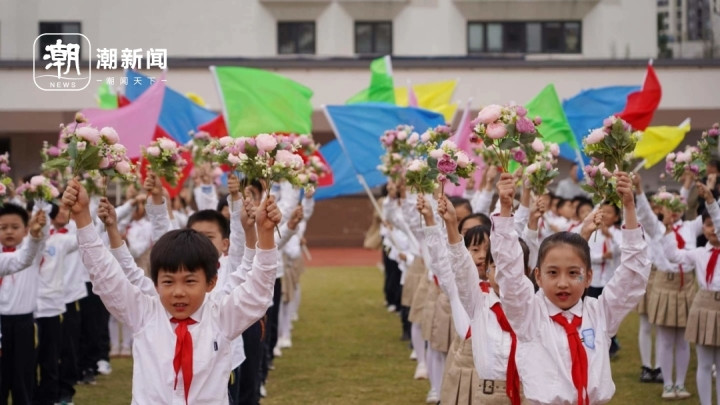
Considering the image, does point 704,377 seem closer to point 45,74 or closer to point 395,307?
point 395,307

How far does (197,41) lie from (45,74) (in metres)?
4.77

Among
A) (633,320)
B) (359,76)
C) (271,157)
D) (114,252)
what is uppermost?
(359,76)

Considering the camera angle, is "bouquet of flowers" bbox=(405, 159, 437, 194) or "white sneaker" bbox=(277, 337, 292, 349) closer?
"bouquet of flowers" bbox=(405, 159, 437, 194)

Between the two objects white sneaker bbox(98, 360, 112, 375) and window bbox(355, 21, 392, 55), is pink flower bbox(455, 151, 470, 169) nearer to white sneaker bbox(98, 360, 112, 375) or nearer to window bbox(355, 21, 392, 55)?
white sneaker bbox(98, 360, 112, 375)

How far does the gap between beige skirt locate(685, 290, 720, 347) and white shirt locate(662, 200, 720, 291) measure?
9cm

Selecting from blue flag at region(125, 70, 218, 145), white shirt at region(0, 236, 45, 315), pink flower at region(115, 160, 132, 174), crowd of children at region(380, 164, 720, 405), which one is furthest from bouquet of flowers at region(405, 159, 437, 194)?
blue flag at region(125, 70, 218, 145)

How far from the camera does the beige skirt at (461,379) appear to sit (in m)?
5.91

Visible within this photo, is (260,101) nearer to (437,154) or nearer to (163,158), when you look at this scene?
(163,158)

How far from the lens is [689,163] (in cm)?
821

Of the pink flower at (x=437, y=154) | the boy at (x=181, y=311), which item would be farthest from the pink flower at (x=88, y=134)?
the pink flower at (x=437, y=154)

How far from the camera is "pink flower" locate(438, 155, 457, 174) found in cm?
537

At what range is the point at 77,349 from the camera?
10273 millimetres

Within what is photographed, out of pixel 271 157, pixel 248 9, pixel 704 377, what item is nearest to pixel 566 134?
pixel 704 377

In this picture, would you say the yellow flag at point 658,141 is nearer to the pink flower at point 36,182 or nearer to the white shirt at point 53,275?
the white shirt at point 53,275
